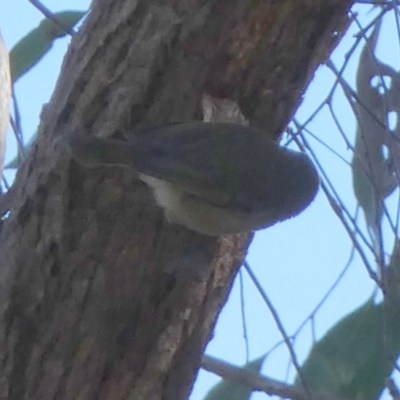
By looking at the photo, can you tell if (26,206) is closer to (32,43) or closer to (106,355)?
(106,355)

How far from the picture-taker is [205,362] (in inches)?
64.3

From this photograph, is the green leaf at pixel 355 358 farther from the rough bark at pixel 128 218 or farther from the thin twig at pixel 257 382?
the rough bark at pixel 128 218

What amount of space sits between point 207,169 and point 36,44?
2.47 feet

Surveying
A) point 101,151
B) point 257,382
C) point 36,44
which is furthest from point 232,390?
point 101,151

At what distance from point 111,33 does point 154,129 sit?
13 cm

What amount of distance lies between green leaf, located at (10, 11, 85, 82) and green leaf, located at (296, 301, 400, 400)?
2.36ft

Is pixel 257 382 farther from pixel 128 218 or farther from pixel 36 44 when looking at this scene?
pixel 36 44

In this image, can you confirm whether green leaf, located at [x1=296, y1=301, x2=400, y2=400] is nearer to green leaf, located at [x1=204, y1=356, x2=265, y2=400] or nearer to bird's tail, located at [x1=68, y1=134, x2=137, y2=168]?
green leaf, located at [x1=204, y1=356, x2=265, y2=400]

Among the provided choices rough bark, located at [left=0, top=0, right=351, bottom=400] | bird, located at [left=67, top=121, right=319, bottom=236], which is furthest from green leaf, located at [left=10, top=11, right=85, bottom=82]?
bird, located at [left=67, top=121, right=319, bottom=236]

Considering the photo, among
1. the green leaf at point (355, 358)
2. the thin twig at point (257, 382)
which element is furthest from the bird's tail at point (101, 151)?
the green leaf at point (355, 358)

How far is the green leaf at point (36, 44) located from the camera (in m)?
1.79

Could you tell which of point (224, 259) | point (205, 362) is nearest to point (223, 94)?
point (224, 259)

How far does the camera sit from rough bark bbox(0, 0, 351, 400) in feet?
3.47

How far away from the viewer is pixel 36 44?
180 cm
